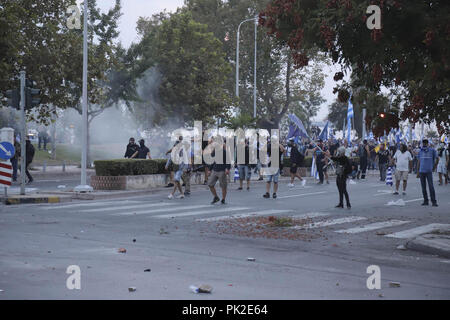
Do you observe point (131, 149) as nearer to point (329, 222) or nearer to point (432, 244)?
point (329, 222)

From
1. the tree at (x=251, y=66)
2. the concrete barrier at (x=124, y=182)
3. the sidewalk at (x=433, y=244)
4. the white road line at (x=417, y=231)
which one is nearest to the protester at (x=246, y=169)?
the concrete barrier at (x=124, y=182)

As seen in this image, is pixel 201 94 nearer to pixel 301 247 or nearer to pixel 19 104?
pixel 19 104

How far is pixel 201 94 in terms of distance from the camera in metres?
46.5

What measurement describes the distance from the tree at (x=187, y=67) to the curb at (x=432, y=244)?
34857mm

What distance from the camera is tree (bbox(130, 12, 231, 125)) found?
150 ft

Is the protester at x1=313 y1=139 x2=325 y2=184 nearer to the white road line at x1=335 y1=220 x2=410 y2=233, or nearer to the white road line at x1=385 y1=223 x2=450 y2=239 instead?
the white road line at x1=335 y1=220 x2=410 y2=233

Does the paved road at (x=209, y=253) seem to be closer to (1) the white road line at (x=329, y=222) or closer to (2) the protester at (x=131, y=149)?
(1) the white road line at (x=329, y=222)

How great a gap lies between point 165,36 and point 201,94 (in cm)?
456

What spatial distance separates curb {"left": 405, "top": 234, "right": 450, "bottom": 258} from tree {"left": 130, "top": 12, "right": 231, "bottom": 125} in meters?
34.9

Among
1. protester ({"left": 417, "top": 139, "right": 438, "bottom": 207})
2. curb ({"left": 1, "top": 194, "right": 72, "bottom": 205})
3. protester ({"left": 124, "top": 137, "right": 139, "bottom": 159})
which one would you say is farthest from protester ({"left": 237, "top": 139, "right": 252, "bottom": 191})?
curb ({"left": 1, "top": 194, "right": 72, "bottom": 205})

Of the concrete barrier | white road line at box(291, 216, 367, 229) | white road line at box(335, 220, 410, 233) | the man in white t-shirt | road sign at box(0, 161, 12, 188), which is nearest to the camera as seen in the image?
white road line at box(335, 220, 410, 233)
